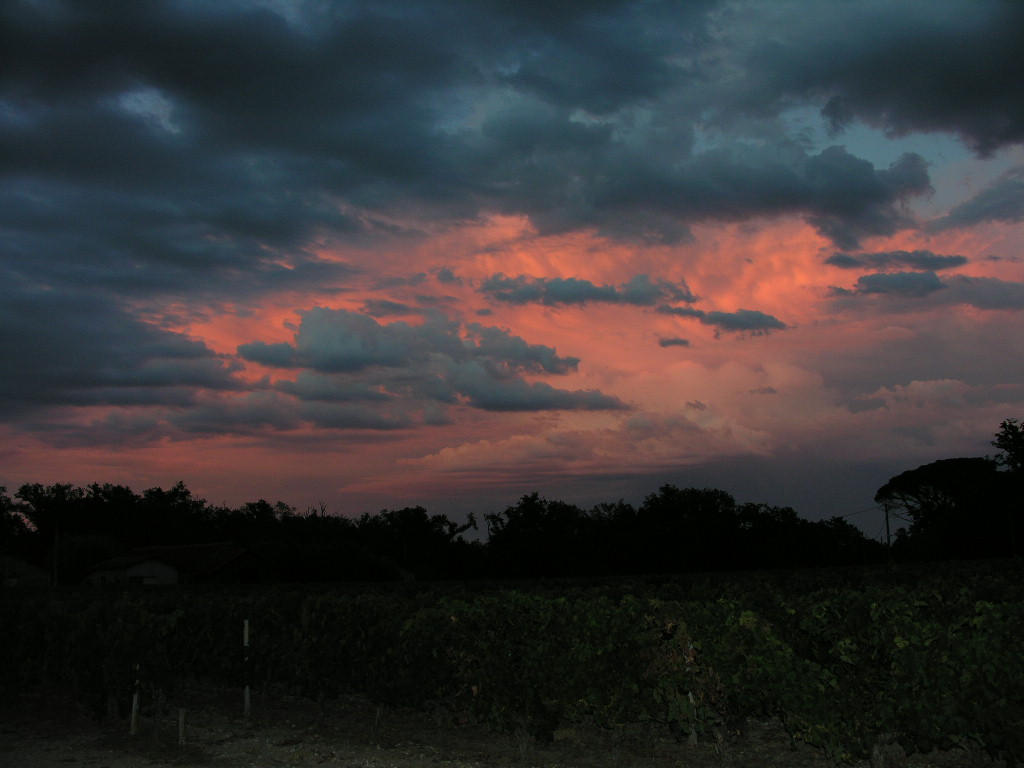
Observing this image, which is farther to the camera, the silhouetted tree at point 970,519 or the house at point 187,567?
the silhouetted tree at point 970,519

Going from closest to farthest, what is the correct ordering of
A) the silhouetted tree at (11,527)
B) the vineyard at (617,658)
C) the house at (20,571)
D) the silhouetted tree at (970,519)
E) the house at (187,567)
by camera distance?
the vineyard at (617,658) → the house at (187,567) → the silhouetted tree at (970,519) → the house at (20,571) → the silhouetted tree at (11,527)

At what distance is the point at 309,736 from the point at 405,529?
65177 mm

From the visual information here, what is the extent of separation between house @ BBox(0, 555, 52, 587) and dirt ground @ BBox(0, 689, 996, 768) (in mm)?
68845

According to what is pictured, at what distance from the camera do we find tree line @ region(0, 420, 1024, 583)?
217 feet

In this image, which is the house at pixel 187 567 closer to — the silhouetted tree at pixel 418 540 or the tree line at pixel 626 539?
the tree line at pixel 626 539

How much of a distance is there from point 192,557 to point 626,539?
32238mm

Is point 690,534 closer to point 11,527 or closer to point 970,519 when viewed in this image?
point 970,519

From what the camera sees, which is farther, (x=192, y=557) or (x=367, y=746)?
(x=192, y=557)

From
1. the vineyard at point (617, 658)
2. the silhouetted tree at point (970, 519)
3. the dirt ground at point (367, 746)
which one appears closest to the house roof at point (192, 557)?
the vineyard at point (617, 658)

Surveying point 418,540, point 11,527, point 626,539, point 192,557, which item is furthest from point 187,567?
point 11,527

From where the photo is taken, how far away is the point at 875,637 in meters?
8.90

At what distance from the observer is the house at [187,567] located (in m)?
60.4

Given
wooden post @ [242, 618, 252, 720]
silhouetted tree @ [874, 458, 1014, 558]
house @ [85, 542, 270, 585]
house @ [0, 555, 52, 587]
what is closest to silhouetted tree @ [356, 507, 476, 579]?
house @ [85, 542, 270, 585]

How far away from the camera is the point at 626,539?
68.6 meters
